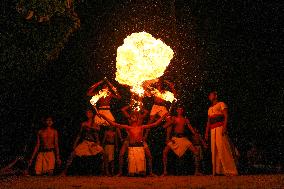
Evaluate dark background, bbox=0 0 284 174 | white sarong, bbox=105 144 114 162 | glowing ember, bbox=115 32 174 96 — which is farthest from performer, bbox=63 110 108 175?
dark background, bbox=0 0 284 174

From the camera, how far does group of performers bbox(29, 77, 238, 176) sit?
36.4 feet

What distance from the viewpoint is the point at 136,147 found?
1168 cm

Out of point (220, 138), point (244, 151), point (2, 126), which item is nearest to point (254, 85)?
point (244, 151)

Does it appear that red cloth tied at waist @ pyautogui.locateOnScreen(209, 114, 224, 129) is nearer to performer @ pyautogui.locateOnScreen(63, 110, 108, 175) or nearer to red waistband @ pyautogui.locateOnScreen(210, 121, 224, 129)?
red waistband @ pyautogui.locateOnScreen(210, 121, 224, 129)

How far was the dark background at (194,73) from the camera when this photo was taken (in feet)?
47.5

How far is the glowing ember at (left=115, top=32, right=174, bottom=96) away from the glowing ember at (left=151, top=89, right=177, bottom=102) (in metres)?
0.47

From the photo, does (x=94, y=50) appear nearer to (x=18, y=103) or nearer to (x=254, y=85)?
(x=18, y=103)

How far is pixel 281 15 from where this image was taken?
49.7 ft

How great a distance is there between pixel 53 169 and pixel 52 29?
454cm

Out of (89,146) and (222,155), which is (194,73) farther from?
(89,146)

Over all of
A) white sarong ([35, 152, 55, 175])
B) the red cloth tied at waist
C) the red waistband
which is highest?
the red cloth tied at waist

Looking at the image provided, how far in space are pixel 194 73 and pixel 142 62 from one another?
9.79 ft

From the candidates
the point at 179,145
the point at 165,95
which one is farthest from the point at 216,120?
the point at 165,95

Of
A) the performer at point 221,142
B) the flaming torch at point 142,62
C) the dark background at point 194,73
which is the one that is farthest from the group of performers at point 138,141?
the dark background at point 194,73
